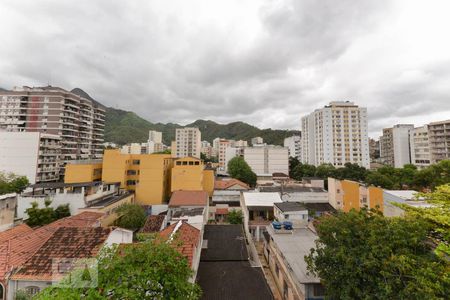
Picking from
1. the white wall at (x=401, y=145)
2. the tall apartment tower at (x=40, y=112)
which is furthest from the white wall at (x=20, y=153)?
the white wall at (x=401, y=145)

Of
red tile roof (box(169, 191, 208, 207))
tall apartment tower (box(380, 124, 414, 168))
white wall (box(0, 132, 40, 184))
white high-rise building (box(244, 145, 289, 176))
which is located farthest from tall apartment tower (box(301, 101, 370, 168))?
white wall (box(0, 132, 40, 184))

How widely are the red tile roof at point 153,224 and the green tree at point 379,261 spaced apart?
13.5 metres

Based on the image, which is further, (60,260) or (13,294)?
(60,260)

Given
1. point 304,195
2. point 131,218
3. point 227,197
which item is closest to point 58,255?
point 131,218

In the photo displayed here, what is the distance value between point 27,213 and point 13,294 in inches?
599

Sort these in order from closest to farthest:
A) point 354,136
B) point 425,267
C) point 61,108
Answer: point 425,267 < point 61,108 < point 354,136

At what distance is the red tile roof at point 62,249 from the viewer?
9.52 metres

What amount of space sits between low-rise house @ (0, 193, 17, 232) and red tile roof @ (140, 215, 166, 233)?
12903 millimetres

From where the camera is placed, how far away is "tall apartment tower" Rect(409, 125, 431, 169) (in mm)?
56031

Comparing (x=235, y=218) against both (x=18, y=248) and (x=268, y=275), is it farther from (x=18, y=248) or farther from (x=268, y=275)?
(x=18, y=248)

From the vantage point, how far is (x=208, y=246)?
16.4 meters

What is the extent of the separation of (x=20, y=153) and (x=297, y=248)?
46.7 m

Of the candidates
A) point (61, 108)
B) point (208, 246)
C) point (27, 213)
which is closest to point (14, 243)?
point (208, 246)

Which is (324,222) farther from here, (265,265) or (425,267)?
(265,265)
